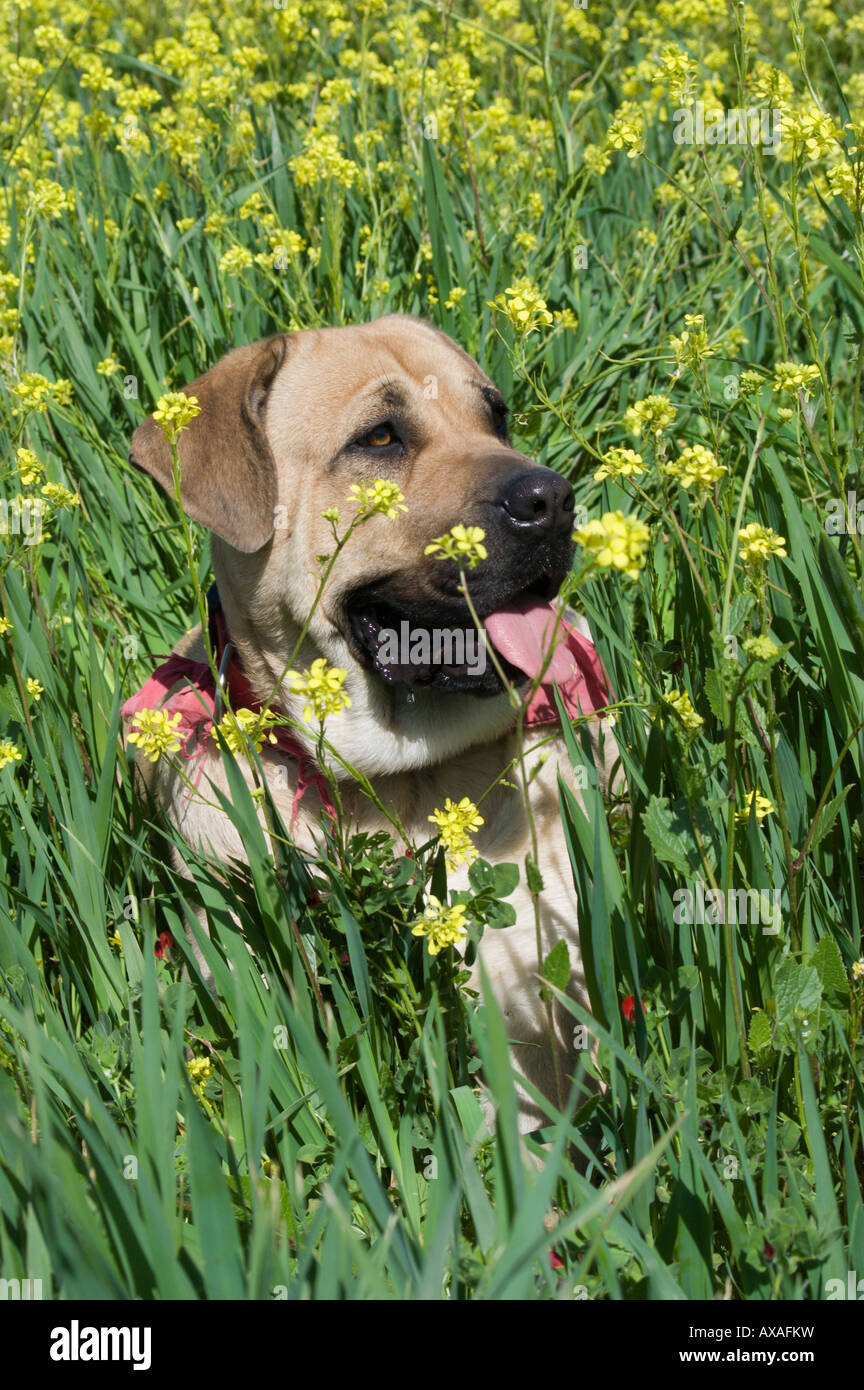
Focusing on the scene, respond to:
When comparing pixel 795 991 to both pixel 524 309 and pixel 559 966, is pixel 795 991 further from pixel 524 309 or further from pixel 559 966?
pixel 524 309

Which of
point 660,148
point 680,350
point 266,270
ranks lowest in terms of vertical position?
point 680,350

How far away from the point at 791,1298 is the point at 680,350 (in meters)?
1.66

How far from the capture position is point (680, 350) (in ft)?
7.41

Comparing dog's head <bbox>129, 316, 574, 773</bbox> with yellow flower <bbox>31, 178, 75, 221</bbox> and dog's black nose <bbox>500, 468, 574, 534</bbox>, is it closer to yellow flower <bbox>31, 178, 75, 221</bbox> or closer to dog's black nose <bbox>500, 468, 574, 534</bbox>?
dog's black nose <bbox>500, 468, 574, 534</bbox>

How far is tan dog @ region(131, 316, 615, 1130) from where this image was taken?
8.48ft

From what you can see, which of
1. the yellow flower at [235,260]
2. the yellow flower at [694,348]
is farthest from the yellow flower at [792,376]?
the yellow flower at [235,260]

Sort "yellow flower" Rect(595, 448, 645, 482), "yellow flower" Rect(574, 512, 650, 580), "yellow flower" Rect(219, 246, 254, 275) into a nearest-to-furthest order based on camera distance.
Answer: "yellow flower" Rect(574, 512, 650, 580) < "yellow flower" Rect(595, 448, 645, 482) < "yellow flower" Rect(219, 246, 254, 275)

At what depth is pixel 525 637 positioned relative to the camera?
2.61 metres

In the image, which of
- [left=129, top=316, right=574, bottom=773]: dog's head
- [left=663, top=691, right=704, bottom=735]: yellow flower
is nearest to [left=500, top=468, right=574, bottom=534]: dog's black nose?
[left=129, top=316, right=574, bottom=773]: dog's head

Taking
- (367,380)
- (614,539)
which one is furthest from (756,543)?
(367,380)

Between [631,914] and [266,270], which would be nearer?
[631,914]

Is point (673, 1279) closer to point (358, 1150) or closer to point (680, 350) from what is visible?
point (358, 1150)

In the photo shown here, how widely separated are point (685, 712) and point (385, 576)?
1057mm
